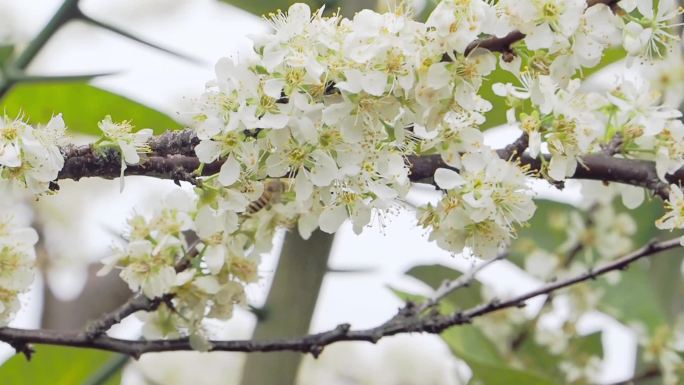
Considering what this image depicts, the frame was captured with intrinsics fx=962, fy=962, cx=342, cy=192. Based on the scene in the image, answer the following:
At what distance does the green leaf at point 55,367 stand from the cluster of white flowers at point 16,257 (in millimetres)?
199

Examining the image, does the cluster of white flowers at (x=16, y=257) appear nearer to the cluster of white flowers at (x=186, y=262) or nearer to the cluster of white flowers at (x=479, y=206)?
the cluster of white flowers at (x=186, y=262)

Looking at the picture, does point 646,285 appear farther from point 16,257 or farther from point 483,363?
point 16,257

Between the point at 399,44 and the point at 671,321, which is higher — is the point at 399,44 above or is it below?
below

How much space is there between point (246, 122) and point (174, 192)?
14 cm

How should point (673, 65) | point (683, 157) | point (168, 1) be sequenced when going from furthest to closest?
point (168, 1) → point (673, 65) → point (683, 157)

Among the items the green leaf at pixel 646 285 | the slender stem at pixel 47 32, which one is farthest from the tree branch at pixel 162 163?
the green leaf at pixel 646 285

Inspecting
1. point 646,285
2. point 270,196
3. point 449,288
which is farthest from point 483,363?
point 646,285

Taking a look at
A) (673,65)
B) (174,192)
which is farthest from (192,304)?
(673,65)

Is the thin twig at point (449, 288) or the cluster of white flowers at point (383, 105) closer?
the cluster of white flowers at point (383, 105)

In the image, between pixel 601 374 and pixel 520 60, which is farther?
pixel 601 374

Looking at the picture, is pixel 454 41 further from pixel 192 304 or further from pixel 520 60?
pixel 192 304

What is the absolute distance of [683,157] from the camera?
0.58m

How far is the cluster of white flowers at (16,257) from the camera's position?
58cm

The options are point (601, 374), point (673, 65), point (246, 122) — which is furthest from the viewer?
point (673, 65)
